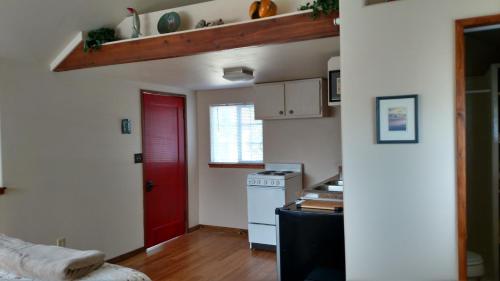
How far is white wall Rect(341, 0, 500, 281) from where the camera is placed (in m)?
2.08

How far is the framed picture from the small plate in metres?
1.88

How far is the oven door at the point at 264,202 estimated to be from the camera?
15.1 feet

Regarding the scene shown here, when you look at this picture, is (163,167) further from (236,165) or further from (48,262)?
(48,262)

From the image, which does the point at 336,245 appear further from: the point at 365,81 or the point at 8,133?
the point at 8,133

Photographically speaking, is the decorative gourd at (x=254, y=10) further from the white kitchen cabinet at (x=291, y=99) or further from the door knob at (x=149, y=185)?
the door knob at (x=149, y=185)

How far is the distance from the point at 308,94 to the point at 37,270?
11.3 feet

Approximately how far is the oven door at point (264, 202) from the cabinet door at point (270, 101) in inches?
37.4

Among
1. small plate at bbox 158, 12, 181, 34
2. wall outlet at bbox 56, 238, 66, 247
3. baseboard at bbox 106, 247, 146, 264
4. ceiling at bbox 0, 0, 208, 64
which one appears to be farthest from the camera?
baseboard at bbox 106, 247, 146, 264

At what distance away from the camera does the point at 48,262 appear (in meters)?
1.92

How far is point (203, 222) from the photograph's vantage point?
5816 mm

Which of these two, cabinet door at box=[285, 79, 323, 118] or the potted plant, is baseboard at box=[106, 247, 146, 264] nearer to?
cabinet door at box=[285, 79, 323, 118]

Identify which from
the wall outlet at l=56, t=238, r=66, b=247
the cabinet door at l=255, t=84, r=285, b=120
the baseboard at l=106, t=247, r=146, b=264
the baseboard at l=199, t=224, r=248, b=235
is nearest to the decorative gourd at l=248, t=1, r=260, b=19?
the cabinet door at l=255, t=84, r=285, b=120

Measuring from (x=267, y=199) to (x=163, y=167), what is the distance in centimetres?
149

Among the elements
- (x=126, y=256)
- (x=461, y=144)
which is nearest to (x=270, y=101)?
(x=126, y=256)
